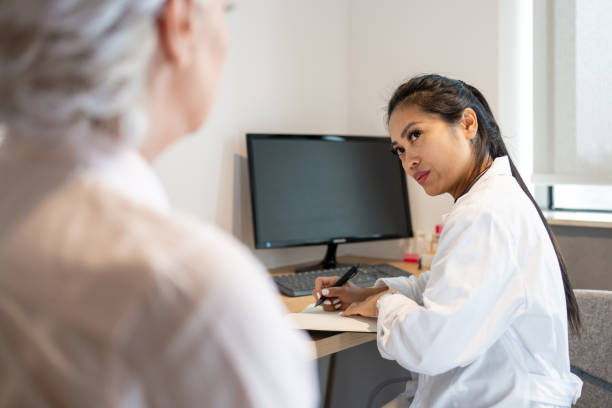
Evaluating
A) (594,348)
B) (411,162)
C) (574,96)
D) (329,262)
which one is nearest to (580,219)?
(574,96)

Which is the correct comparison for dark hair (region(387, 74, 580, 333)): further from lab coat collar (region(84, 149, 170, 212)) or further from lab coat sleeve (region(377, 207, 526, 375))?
lab coat collar (region(84, 149, 170, 212))

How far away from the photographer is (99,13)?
0.39 m

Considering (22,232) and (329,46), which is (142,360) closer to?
(22,232)

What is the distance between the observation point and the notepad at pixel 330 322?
132 centimetres

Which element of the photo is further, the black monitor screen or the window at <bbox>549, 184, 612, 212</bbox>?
the window at <bbox>549, 184, 612, 212</bbox>

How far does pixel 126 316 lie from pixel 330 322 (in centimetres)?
104

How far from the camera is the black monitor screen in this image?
200 cm

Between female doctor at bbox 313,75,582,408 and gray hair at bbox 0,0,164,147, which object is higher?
gray hair at bbox 0,0,164,147

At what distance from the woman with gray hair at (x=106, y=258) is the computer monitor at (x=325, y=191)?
Result: 5.07 feet

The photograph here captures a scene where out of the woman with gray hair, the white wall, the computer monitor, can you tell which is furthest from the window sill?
the woman with gray hair

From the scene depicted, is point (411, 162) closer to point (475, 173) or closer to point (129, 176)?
point (475, 173)

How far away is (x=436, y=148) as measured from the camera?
1370 mm

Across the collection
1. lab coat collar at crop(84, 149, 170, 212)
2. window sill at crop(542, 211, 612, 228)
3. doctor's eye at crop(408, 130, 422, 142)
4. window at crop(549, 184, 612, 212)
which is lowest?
window sill at crop(542, 211, 612, 228)

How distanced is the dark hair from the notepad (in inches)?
16.7
